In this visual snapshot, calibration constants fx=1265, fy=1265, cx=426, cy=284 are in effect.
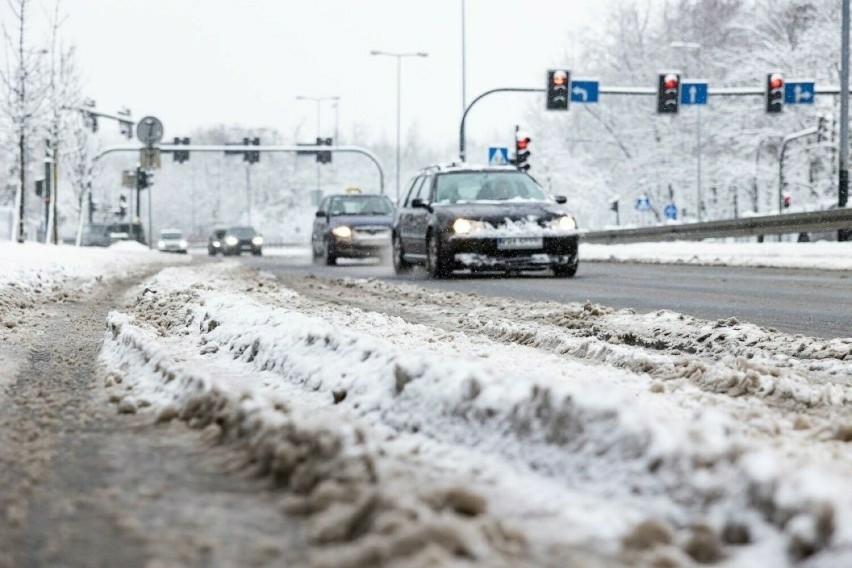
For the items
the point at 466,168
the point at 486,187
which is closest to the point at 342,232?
the point at 466,168

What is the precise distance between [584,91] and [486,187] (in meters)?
22.1

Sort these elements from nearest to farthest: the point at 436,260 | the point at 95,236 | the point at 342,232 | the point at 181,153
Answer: the point at 436,260, the point at 342,232, the point at 181,153, the point at 95,236

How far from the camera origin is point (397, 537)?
2.40m

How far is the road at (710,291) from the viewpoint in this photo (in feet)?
30.4

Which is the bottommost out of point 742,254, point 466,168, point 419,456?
point 419,456

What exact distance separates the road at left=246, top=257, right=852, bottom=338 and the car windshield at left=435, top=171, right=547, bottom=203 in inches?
43.0

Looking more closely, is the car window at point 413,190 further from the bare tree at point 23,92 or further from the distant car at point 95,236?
the distant car at point 95,236

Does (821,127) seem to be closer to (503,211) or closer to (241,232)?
(241,232)

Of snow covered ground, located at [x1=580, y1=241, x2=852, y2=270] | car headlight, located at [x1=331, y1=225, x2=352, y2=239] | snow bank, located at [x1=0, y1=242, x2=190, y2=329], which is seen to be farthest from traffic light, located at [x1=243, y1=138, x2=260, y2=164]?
snow bank, located at [x1=0, y1=242, x2=190, y2=329]

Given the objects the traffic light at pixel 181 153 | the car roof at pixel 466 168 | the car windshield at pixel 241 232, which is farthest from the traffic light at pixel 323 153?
the car roof at pixel 466 168

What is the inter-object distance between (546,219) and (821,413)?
39.5 ft

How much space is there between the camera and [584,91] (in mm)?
38562

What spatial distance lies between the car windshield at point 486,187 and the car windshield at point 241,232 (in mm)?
35648

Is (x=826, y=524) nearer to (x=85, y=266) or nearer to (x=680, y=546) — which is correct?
(x=680, y=546)
